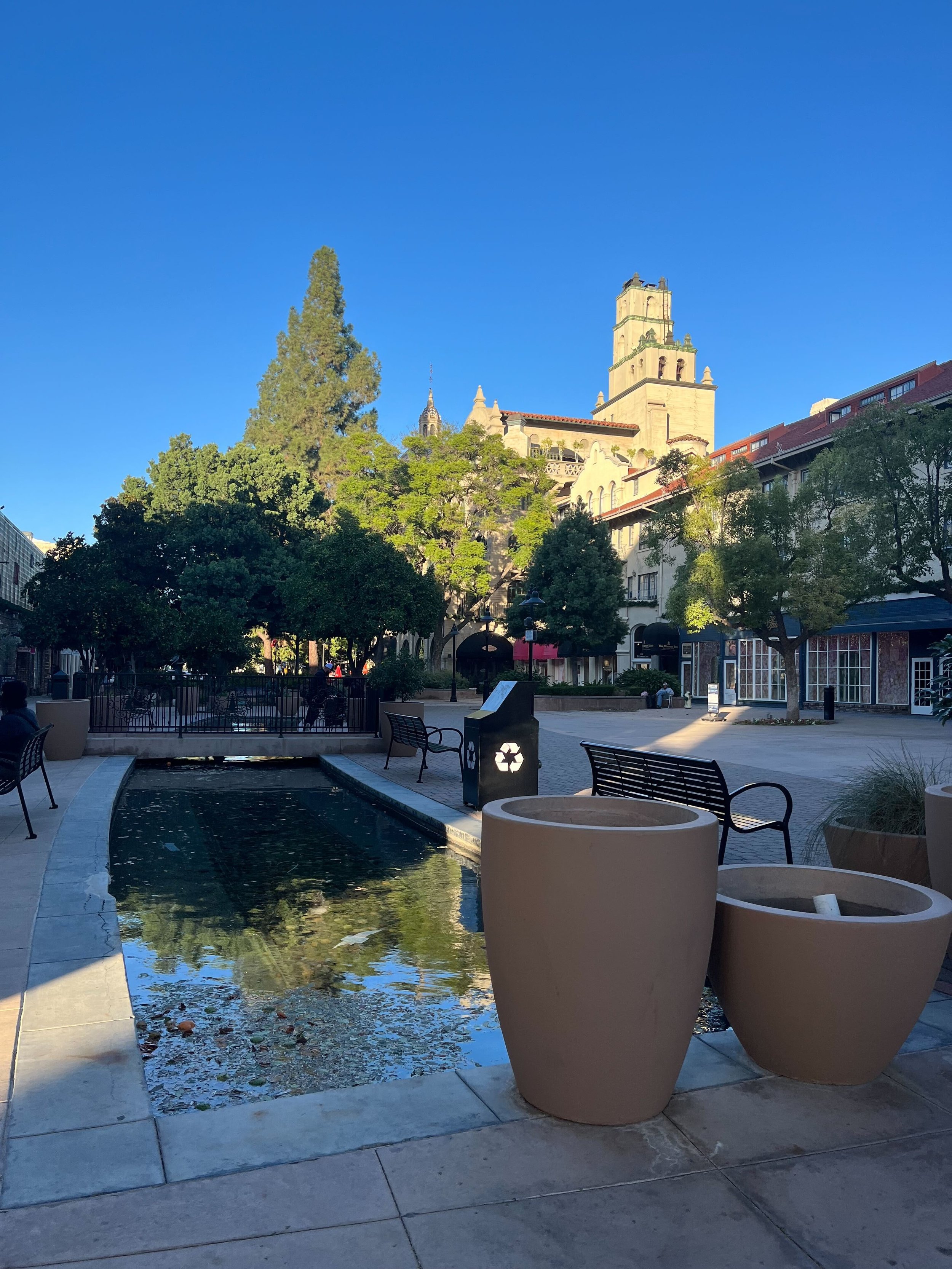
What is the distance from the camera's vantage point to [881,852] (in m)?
5.19

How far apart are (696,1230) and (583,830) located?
1.09 metres

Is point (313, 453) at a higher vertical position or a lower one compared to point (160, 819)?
higher

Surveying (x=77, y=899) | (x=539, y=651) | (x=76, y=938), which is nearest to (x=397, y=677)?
(x=77, y=899)

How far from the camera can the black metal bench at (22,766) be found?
26.3 ft

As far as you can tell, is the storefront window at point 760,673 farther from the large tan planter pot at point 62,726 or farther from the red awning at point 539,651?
the large tan planter pot at point 62,726

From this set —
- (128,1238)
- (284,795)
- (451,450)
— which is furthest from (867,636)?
(128,1238)

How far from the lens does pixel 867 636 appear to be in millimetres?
34969

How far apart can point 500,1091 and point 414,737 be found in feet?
35.4

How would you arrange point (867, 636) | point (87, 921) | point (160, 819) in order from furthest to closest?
point (867, 636)
point (160, 819)
point (87, 921)

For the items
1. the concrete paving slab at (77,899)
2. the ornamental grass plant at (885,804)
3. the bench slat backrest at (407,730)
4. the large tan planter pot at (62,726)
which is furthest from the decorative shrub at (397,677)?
the ornamental grass plant at (885,804)

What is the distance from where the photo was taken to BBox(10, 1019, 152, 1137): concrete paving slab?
3150mm

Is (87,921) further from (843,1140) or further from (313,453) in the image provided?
(313,453)

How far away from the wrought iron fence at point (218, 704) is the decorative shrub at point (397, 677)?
17.9 inches

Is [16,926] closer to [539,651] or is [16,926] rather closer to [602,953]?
[602,953]
